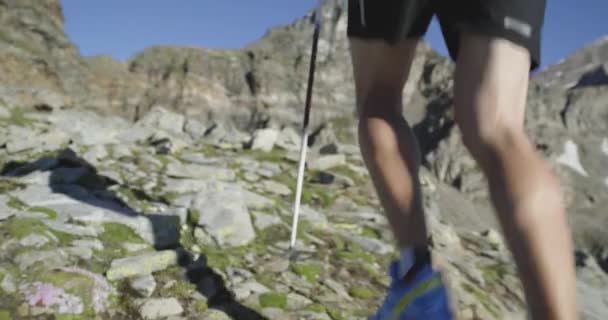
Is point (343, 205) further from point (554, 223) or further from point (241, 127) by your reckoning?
point (241, 127)

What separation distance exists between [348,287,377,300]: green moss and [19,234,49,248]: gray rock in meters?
2.72

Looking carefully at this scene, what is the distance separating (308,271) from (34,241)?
7.89 ft

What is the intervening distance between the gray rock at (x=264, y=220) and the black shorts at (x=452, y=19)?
3489 millimetres

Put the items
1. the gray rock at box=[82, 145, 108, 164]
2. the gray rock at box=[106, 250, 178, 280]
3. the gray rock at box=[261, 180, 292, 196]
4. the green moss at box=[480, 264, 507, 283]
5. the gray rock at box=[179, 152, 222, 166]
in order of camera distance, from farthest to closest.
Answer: the gray rock at box=[179, 152, 222, 166], the gray rock at box=[261, 180, 292, 196], the gray rock at box=[82, 145, 108, 164], the green moss at box=[480, 264, 507, 283], the gray rock at box=[106, 250, 178, 280]

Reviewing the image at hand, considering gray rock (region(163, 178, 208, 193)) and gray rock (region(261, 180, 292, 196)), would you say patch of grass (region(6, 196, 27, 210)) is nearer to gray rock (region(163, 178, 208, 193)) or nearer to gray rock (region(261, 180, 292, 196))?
gray rock (region(163, 178, 208, 193))

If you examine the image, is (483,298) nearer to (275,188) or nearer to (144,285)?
(144,285)

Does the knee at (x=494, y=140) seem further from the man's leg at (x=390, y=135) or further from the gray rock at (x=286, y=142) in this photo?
the gray rock at (x=286, y=142)

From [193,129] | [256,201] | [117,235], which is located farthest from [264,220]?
[193,129]

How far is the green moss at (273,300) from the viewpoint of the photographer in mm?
3486

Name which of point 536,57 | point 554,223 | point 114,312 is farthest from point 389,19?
point 114,312

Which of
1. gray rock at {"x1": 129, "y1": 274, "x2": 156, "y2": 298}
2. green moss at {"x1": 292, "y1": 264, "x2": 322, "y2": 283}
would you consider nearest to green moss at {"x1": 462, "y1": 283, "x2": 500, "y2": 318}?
green moss at {"x1": 292, "y1": 264, "x2": 322, "y2": 283}

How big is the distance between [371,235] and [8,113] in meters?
10.1

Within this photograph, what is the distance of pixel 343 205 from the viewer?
8.05m

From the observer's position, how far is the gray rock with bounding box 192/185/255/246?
4.95 metres
